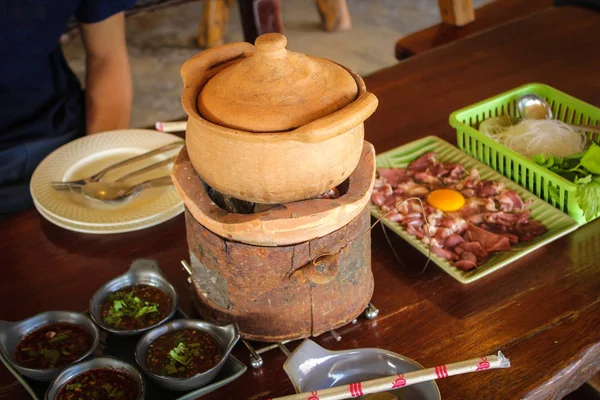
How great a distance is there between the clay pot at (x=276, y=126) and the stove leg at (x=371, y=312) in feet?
0.92

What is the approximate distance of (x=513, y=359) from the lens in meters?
1.16

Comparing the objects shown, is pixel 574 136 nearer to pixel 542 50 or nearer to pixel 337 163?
pixel 542 50

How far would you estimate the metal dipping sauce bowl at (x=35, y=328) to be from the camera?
3.53 ft

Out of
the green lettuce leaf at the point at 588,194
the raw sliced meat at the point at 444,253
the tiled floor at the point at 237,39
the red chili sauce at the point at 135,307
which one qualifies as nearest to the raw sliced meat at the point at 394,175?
the raw sliced meat at the point at 444,253

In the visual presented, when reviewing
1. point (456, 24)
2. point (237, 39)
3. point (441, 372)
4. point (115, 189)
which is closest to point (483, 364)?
point (441, 372)

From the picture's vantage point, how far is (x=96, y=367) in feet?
3.52

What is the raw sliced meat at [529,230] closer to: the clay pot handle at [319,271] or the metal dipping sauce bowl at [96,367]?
the clay pot handle at [319,271]

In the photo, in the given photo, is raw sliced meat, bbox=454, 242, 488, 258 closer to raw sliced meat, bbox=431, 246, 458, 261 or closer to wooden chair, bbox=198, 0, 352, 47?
raw sliced meat, bbox=431, 246, 458, 261

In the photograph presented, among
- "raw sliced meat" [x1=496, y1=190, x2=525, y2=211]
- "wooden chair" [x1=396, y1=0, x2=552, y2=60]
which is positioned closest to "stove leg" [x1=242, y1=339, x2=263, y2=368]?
"raw sliced meat" [x1=496, y1=190, x2=525, y2=211]

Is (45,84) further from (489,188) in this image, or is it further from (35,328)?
(489,188)

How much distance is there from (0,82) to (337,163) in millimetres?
1250

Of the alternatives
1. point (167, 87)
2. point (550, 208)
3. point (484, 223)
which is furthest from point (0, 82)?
point (167, 87)

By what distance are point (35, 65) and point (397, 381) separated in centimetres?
145

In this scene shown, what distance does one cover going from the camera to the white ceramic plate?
1476 millimetres
